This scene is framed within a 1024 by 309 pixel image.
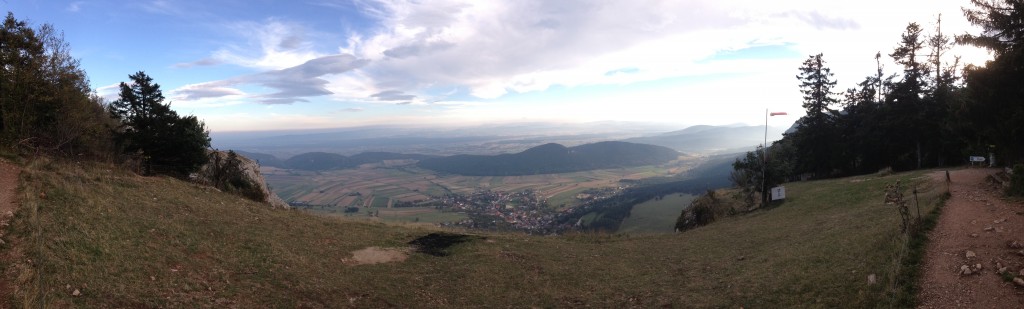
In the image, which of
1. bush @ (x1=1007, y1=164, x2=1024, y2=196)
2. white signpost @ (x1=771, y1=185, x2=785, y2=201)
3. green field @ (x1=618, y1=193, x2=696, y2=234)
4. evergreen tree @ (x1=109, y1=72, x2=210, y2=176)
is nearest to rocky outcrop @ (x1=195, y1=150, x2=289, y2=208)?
evergreen tree @ (x1=109, y1=72, x2=210, y2=176)

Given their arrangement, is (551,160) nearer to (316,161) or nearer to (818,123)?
(316,161)

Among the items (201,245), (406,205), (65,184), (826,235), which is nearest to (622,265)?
(826,235)

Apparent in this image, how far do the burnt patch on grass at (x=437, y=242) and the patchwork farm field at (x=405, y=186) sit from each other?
41043 millimetres

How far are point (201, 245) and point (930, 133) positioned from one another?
4556 cm

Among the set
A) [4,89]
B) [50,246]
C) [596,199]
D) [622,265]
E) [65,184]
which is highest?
[4,89]

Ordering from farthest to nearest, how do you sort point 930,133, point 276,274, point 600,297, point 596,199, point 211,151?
point 596,199
point 930,133
point 211,151
point 600,297
point 276,274

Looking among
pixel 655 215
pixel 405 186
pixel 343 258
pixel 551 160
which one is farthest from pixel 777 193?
pixel 551 160

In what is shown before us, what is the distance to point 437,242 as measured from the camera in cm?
1686

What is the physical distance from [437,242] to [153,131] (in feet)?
49.8

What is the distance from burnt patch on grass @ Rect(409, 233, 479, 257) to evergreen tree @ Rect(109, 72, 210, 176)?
13.2 meters

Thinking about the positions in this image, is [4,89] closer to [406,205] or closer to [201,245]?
[201,245]

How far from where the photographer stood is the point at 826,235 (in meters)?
13.6

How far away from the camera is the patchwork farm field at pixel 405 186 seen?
73.1 meters

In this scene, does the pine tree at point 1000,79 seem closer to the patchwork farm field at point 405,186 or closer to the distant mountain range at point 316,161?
the patchwork farm field at point 405,186
